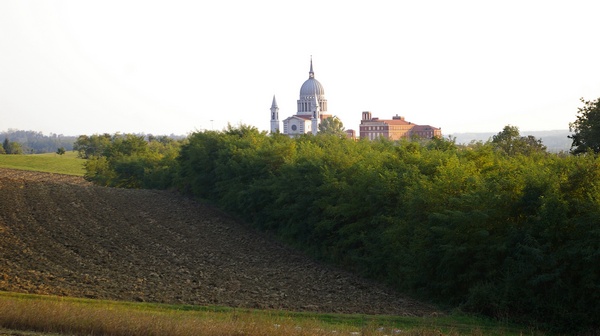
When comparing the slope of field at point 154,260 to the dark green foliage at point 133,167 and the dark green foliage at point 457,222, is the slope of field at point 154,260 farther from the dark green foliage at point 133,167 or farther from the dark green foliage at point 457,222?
the dark green foliage at point 133,167

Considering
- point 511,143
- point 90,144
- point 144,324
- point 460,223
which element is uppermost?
point 90,144

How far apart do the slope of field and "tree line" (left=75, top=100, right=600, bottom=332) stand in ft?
4.18

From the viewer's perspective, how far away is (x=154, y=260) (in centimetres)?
2959

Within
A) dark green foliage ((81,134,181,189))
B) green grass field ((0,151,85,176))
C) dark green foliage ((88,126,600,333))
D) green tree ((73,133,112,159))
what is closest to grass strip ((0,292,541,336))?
dark green foliage ((88,126,600,333))

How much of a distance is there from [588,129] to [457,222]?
54.6 feet

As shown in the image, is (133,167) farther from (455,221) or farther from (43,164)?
(455,221)

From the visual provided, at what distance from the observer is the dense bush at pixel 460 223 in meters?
21.8

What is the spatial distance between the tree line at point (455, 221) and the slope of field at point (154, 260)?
1274 mm

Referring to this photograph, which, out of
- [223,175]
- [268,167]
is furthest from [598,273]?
[223,175]

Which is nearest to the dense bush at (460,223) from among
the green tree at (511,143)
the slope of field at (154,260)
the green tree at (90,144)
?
the slope of field at (154,260)

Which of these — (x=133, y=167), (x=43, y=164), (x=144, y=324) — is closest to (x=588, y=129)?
(x=144, y=324)

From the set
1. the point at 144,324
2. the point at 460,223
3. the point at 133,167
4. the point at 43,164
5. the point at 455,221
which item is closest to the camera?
the point at 144,324

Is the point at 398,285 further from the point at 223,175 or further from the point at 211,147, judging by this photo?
the point at 211,147

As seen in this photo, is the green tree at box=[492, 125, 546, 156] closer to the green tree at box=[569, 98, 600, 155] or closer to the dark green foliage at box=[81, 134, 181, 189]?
the green tree at box=[569, 98, 600, 155]
